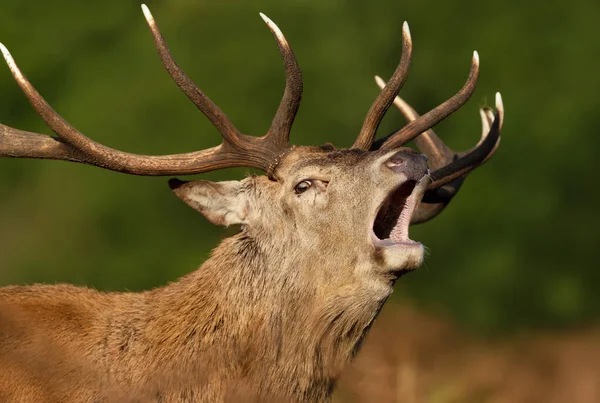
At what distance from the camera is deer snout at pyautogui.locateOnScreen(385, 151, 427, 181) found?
18.8 feet

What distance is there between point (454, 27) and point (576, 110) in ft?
5.47

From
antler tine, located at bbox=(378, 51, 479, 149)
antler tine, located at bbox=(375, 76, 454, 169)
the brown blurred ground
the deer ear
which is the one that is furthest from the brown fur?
antler tine, located at bbox=(375, 76, 454, 169)

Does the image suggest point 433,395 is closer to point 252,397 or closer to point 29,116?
point 252,397

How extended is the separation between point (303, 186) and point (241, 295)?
0.55 m

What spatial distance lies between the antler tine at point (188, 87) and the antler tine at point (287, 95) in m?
0.19

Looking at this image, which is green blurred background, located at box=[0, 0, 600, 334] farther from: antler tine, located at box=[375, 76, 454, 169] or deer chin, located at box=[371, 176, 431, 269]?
deer chin, located at box=[371, 176, 431, 269]

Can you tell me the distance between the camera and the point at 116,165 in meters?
6.12

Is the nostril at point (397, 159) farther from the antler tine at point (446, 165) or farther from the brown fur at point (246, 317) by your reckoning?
the antler tine at point (446, 165)

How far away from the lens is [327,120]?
13.3m

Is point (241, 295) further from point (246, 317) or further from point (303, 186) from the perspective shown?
point (303, 186)

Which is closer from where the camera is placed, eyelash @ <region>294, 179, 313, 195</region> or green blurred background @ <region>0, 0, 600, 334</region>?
eyelash @ <region>294, 179, 313, 195</region>

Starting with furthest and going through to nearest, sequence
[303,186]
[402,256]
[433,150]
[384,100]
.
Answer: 1. [433,150]
2. [384,100]
3. [303,186]
4. [402,256]

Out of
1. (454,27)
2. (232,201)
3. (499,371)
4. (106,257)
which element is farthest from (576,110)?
(232,201)

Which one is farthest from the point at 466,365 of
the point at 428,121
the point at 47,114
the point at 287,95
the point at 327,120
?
the point at 47,114
